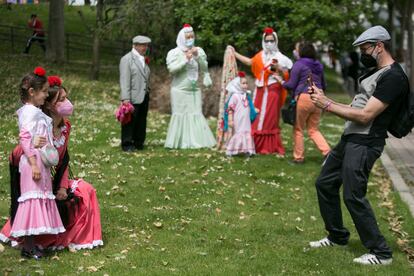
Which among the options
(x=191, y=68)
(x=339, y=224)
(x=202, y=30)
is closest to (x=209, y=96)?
(x=202, y=30)

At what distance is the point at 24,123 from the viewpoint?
6.34 meters

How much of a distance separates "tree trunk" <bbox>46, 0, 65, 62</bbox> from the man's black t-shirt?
1971 cm

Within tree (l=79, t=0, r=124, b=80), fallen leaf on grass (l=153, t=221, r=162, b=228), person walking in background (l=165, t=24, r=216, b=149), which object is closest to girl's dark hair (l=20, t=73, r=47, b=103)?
fallen leaf on grass (l=153, t=221, r=162, b=228)

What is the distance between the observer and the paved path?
10.6 metres

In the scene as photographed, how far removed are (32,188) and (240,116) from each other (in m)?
6.59

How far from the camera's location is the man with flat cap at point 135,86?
500 inches

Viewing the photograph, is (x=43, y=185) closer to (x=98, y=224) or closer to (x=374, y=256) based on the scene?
(x=98, y=224)

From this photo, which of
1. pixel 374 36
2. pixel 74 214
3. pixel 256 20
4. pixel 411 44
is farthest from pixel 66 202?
pixel 411 44

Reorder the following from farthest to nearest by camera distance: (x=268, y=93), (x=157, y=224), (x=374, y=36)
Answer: (x=268, y=93) < (x=157, y=224) < (x=374, y=36)

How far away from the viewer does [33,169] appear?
6340 mm

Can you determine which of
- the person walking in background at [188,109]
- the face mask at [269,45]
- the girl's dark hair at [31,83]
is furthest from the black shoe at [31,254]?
the face mask at [269,45]

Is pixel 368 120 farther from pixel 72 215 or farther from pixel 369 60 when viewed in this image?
pixel 72 215

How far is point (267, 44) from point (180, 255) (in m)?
6.74

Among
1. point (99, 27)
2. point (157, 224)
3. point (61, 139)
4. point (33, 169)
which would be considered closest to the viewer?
point (33, 169)
